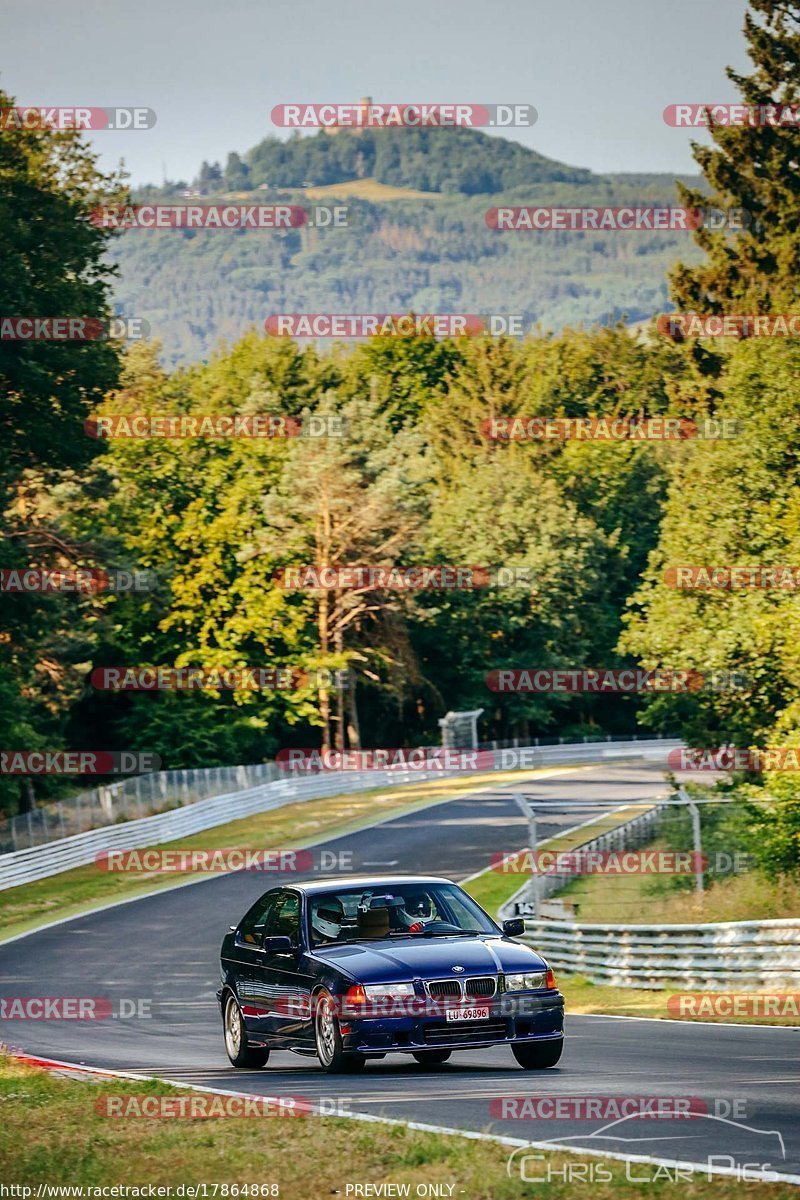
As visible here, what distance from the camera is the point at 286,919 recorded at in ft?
43.6

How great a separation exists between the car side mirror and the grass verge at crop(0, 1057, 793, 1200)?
2556mm

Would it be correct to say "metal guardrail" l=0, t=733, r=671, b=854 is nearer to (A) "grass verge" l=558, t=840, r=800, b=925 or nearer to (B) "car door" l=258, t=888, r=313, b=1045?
(A) "grass verge" l=558, t=840, r=800, b=925

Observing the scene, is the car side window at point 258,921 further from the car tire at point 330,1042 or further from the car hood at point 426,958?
the car tire at point 330,1042

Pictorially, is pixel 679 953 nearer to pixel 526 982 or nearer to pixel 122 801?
pixel 526 982

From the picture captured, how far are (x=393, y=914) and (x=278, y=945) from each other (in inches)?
36.3

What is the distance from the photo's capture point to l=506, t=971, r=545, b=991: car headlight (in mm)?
11703

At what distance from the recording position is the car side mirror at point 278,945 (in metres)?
12.6

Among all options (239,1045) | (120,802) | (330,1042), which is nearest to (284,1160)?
(330,1042)

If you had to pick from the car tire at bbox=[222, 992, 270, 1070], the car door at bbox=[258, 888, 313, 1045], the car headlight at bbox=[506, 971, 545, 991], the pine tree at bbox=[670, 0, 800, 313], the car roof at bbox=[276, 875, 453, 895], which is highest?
the pine tree at bbox=[670, 0, 800, 313]

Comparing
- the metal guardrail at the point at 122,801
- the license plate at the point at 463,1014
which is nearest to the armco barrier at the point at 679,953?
the license plate at the point at 463,1014

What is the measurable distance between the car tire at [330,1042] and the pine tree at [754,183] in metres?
44.9

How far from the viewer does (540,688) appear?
267 feet

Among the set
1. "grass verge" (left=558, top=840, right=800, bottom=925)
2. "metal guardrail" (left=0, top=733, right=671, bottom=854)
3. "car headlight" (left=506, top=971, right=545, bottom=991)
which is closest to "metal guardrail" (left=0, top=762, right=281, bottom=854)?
"metal guardrail" (left=0, top=733, right=671, bottom=854)

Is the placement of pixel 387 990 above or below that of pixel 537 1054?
above
